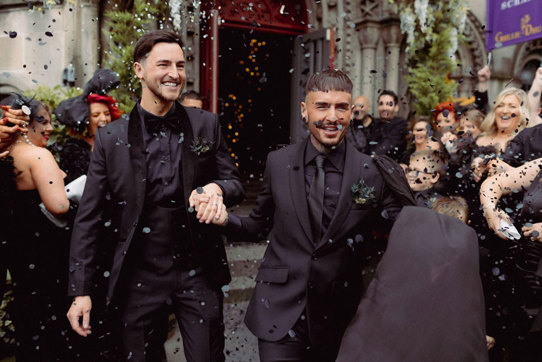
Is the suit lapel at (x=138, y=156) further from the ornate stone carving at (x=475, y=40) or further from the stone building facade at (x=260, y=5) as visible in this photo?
the ornate stone carving at (x=475, y=40)

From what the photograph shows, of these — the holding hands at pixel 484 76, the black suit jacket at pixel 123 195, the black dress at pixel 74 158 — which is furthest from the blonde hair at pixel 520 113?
the black dress at pixel 74 158

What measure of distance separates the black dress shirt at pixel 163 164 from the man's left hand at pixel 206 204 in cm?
20

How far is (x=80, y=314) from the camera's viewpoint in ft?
8.27

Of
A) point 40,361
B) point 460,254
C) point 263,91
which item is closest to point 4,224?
point 40,361

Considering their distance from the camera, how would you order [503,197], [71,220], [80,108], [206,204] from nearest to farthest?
[206,204]
[503,197]
[71,220]
[80,108]

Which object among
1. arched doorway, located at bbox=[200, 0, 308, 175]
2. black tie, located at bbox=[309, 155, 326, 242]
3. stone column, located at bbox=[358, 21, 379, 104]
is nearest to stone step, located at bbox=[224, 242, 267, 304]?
black tie, located at bbox=[309, 155, 326, 242]

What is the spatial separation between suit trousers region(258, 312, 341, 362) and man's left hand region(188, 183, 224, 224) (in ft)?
2.16

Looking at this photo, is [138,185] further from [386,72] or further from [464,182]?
[386,72]

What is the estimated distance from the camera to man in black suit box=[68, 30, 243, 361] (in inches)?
101

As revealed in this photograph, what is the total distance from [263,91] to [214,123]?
12.2 meters

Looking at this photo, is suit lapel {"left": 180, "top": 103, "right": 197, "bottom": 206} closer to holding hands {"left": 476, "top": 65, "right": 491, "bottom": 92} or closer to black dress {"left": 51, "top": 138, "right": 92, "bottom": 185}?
black dress {"left": 51, "top": 138, "right": 92, "bottom": 185}

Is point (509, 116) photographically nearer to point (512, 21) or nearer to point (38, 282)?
point (512, 21)

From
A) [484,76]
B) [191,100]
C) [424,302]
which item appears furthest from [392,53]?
[424,302]

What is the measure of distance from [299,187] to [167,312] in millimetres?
977
